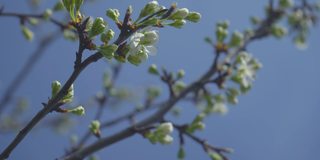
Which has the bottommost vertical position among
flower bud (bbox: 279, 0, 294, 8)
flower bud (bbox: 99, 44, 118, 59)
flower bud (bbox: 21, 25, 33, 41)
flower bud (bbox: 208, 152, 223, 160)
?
flower bud (bbox: 99, 44, 118, 59)

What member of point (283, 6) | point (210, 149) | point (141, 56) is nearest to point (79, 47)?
point (141, 56)

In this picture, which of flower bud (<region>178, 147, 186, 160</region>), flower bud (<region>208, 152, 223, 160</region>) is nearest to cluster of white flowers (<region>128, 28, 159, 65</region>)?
flower bud (<region>208, 152, 223, 160</region>)

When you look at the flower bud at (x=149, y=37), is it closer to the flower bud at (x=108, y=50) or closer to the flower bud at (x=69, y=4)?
the flower bud at (x=108, y=50)

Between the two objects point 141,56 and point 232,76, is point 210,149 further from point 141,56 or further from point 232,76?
point 141,56

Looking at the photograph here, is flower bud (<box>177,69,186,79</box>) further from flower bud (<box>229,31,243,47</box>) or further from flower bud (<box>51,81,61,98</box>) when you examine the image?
flower bud (<box>51,81,61,98</box>)

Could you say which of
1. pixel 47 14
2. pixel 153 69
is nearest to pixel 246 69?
pixel 153 69

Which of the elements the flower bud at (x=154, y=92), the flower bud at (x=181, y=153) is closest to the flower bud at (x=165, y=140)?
the flower bud at (x=181, y=153)

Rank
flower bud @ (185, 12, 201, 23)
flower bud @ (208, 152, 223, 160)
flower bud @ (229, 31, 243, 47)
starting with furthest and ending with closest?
flower bud @ (229, 31, 243, 47), flower bud @ (208, 152, 223, 160), flower bud @ (185, 12, 201, 23)
